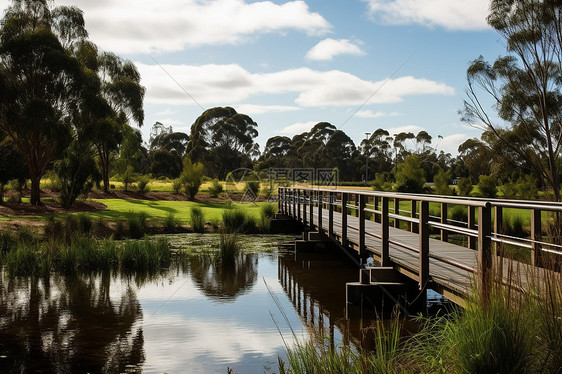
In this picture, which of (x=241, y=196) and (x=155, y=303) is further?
(x=241, y=196)

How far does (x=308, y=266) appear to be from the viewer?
42.0ft

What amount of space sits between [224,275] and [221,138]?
51636 mm

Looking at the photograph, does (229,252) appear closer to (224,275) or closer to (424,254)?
(224,275)

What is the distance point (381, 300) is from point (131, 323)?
355 centimetres

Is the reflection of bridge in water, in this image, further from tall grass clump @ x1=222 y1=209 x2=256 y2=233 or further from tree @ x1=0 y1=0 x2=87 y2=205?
tree @ x1=0 y1=0 x2=87 y2=205

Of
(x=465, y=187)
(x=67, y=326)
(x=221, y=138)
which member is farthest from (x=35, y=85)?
(x=221, y=138)

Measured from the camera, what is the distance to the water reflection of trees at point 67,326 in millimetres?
5852

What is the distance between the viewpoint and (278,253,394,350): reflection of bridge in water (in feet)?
23.1

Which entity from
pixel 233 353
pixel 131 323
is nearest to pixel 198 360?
pixel 233 353

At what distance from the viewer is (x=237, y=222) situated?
63.2ft

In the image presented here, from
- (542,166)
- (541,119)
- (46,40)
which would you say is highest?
(46,40)

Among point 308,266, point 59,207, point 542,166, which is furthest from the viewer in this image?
point 542,166

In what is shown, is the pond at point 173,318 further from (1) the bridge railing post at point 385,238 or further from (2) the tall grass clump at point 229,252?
(1) the bridge railing post at point 385,238

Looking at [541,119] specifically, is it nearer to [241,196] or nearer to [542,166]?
[542,166]
